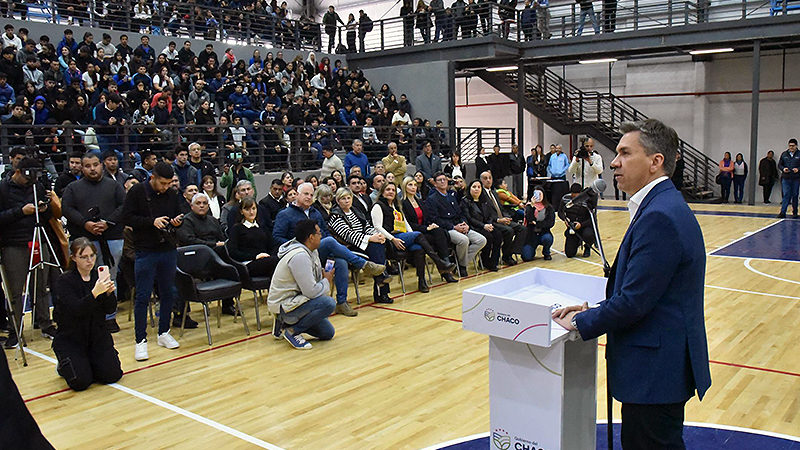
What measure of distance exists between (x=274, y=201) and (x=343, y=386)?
3.46 meters

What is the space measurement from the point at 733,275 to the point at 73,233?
7.75 meters

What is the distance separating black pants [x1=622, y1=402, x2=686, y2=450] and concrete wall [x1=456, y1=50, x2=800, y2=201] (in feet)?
62.4

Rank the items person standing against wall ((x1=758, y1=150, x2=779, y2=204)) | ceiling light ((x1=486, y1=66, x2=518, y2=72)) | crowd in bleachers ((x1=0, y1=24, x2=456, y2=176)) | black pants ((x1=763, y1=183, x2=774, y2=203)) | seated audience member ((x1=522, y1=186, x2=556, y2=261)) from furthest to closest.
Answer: ceiling light ((x1=486, y1=66, x2=518, y2=72)) → black pants ((x1=763, y1=183, x2=774, y2=203)) → person standing against wall ((x1=758, y1=150, x2=779, y2=204)) → crowd in bleachers ((x1=0, y1=24, x2=456, y2=176)) → seated audience member ((x1=522, y1=186, x2=556, y2=261))

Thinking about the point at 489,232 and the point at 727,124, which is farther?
the point at 727,124

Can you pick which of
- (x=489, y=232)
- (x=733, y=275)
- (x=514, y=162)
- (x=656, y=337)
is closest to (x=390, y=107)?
(x=514, y=162)

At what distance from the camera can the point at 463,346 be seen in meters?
6.02

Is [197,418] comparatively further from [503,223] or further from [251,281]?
[503,223]

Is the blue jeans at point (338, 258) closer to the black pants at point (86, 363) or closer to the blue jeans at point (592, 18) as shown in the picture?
the black pants at point (86, 363)

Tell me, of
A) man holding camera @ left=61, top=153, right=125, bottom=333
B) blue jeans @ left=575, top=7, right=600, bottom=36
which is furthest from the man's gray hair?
blue jeans @ left=575, top=7, right=600, bottom=36

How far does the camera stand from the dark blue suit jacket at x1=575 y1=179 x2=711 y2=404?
236cm

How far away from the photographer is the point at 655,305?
240 centimetres

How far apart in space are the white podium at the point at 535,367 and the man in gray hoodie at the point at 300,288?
9.57ft

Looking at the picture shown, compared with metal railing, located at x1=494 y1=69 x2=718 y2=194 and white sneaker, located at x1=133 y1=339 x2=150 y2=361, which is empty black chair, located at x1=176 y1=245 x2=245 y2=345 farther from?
metal railing, located at x1=494 y1=69 x2=718 y2=194

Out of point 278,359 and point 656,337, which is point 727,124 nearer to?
point 278,359
